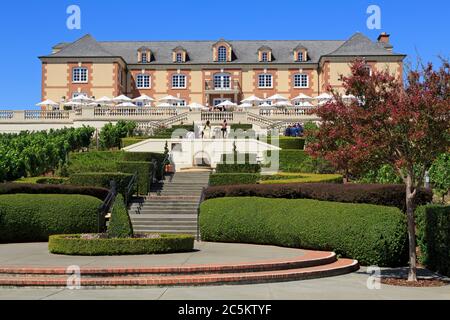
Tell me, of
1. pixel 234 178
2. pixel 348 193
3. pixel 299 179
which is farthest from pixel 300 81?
pixel 348 193

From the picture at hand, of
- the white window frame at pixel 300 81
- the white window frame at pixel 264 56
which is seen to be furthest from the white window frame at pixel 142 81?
the white window frame at pixel 300 81

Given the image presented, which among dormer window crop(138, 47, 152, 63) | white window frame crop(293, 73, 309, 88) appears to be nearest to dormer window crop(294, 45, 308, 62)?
white window frame crop(293, 73, 309, 88)

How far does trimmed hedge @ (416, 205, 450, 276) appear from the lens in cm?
1509

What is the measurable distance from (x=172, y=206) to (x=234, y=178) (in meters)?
2.98

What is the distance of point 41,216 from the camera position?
68.1 ft

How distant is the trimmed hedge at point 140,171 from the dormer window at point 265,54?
44.4m

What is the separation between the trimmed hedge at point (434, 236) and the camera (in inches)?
594

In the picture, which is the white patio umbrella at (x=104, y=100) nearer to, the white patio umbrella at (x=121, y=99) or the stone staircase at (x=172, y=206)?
the white patio umbrella at (x=121, y=99)

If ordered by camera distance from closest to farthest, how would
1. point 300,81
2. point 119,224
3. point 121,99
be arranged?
point 119,224 → point 121,99 → point 300,81

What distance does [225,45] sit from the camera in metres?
72.6

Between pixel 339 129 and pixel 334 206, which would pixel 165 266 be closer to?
pixel 339 129

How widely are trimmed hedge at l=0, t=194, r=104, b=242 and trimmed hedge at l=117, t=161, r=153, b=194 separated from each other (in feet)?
27.9

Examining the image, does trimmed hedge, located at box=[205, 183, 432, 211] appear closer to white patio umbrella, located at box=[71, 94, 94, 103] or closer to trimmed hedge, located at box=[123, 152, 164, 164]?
trimmed hedge, located at box=[123, 152, 164, 164]

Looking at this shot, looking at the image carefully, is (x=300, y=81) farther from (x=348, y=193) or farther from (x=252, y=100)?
(x=348, y=193)
